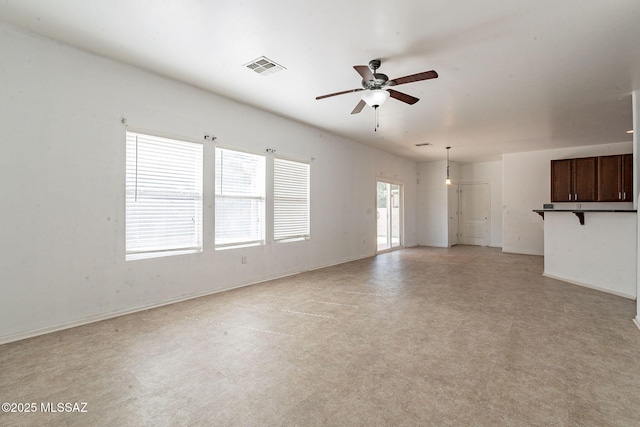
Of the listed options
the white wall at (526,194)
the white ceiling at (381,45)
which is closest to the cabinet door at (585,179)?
the white wall at (526,194)

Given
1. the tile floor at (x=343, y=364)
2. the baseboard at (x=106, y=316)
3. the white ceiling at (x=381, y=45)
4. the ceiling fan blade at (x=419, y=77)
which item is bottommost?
the tile floor at (x=343, y=364)

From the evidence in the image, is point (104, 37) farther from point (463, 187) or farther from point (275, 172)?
point (463, 187)

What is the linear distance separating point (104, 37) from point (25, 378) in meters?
3.11

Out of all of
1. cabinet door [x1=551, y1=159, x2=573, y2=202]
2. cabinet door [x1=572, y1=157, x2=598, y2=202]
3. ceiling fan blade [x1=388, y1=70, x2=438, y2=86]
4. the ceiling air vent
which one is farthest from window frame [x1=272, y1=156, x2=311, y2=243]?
cabinet door [x1=572, y1=157, x2=598, y2=202]

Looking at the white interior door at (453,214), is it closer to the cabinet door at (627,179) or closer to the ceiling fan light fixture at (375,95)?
the cabinet door at (627,179)

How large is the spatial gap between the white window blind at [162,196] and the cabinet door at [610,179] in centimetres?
844

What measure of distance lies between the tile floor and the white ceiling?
2959mm

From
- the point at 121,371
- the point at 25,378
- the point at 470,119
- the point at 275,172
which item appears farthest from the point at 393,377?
the point at 470,119

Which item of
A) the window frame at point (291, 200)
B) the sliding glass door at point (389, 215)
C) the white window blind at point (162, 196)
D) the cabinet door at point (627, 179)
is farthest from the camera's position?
the sliding glass door at point (389, 215)

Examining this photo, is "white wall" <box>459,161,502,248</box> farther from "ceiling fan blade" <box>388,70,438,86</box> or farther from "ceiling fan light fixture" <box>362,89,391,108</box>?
"ceiling fan blade" <box>388,70,438,86</box>

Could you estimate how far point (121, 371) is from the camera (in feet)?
7.51

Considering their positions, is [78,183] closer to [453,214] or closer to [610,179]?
[610,179]

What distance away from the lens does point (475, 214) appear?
1055cm

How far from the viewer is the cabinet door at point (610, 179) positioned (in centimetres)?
652
